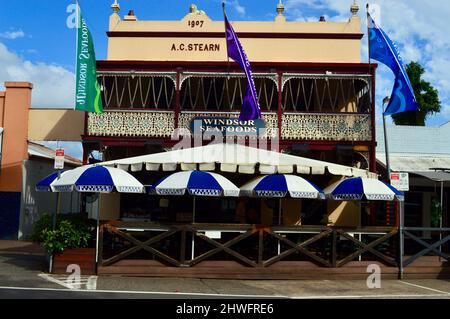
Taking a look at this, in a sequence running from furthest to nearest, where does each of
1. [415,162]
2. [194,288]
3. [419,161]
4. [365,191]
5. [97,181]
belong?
[419,161] < [415,162] < [365,191] < [97,181] < [194,288]

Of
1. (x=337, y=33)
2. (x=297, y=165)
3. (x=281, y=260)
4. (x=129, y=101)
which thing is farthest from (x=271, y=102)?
(x=281, y=260)

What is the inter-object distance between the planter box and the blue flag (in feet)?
31.0

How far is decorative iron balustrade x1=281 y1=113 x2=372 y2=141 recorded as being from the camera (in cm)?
1856

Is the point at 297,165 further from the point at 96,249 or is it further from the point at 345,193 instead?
the point at 96,249

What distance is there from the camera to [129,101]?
20.0m

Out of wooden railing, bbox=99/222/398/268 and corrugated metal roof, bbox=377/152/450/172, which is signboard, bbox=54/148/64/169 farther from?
corrugated metal roof, bbox=377/152/450/172

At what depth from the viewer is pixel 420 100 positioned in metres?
31.4

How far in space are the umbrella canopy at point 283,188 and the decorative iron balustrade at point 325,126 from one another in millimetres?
6291

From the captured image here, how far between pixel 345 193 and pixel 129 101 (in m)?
10.1

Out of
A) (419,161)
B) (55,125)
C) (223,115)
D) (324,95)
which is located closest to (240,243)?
(223,115)

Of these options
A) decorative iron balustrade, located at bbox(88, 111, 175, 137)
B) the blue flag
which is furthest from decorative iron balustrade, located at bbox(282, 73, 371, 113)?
decorative iron balustrade, located at bbox(88, 111, 175, 137)

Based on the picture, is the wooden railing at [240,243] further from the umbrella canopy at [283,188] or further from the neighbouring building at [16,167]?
the neighbouring building at [16,167]

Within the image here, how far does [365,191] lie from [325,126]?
6.68 meters

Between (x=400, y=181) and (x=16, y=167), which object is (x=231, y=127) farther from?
(x=16, y=167)
